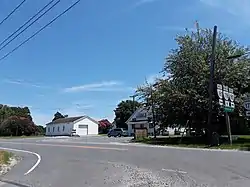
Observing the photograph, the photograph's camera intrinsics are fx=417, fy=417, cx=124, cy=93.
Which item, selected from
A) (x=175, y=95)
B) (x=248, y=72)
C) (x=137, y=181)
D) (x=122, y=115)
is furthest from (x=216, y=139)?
(x=122, y=115)

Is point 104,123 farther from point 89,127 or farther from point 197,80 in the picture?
point 197,80

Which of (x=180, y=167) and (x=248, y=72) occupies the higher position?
(x=248, y=72)

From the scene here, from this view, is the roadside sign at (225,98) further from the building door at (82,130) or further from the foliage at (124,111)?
the foliage at (124,111)

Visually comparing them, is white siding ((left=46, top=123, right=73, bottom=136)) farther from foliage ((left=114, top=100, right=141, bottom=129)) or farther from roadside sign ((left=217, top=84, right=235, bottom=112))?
roadside sign ((left=217, top=84, right=235, bottom=112))

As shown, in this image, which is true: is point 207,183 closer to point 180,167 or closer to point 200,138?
point 180,167

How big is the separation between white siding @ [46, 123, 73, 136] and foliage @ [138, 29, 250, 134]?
57.6 metres

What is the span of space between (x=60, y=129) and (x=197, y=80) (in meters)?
68.5

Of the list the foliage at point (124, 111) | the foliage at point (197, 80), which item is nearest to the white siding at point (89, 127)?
the foliage at point (124, 111)

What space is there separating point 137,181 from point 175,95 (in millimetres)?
24944

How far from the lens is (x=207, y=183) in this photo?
1114cm

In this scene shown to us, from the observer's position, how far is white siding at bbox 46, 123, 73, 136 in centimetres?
9493

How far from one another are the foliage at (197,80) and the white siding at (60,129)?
57.6m

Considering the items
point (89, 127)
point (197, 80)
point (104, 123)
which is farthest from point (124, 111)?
point (197, 80)

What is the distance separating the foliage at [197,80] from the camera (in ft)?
119
